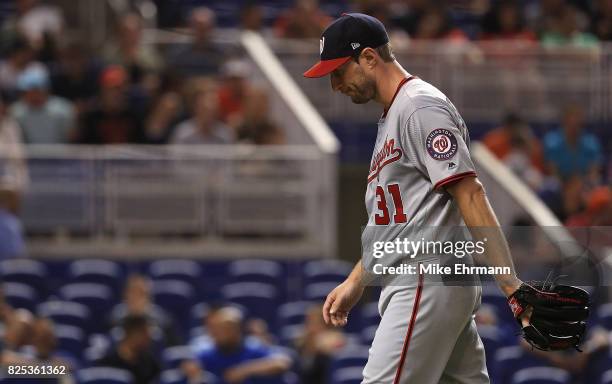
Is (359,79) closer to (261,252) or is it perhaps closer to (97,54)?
(261,252)

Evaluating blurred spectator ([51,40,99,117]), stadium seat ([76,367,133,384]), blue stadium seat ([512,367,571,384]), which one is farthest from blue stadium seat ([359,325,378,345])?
blurred spectator ([51,40,99,117])

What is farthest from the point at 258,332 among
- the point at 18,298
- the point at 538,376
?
the point at 538,376

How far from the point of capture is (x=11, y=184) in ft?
36.2

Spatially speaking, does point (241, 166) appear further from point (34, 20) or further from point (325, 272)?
point (34, 20)

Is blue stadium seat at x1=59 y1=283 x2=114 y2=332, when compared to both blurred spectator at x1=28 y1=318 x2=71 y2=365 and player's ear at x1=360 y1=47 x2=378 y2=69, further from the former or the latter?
player's ear at x1=360 y1=47 x2=378 y2=69

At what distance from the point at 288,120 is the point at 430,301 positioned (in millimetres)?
8012

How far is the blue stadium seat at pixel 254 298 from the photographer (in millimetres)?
10430

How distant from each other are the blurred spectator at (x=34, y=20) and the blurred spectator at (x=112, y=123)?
2.61 metres

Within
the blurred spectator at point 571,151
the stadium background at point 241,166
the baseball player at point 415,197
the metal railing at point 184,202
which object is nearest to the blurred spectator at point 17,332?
the stadium background at point 241,166

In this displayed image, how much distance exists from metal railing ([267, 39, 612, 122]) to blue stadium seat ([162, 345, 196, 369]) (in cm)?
506

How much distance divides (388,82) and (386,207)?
1.35ft

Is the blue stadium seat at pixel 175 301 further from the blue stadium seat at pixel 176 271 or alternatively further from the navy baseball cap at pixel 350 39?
the navy baseball cap at pixel 350 39

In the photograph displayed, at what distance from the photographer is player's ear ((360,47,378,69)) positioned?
4641 mm

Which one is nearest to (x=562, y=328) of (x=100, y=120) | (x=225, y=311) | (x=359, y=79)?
(x=359, y=79)
